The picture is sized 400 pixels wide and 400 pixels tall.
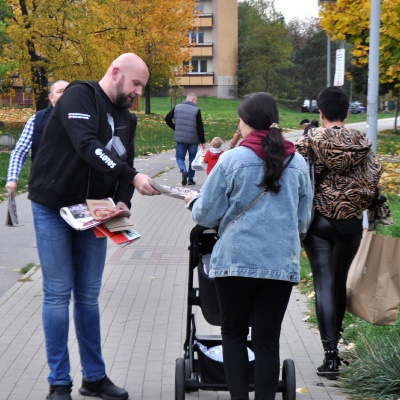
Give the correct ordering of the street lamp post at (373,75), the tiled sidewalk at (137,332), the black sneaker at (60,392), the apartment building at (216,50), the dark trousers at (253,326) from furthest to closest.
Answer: the apartment building at (216,50)
the street lamp post at (373,75)
the tiled sidewalk at (137,332)
the black sneaker at (60,392)
the dark trousers at (253,326)

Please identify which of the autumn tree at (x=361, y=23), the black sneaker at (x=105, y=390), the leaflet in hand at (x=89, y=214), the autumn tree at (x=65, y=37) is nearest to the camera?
the leaflet in hand at (x=89, y=214)

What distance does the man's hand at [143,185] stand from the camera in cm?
439

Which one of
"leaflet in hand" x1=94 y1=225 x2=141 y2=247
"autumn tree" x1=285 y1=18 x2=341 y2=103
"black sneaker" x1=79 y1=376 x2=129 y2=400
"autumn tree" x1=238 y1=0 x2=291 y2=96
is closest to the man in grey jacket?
"black sneaker" x1=79 y1=376 x2=129 y2=400

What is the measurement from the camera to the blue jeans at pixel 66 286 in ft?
15.5

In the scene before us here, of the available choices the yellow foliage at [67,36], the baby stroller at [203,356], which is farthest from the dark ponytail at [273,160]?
the yellow foliage at [67,36]

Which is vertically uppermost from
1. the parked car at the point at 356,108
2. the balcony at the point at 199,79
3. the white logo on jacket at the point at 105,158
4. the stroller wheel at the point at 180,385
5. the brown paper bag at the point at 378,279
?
the white logo on jacket at the point at 105,158

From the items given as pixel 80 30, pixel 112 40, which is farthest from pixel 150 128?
pixel 80 30

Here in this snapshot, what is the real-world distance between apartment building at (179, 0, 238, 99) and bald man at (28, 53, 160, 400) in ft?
257

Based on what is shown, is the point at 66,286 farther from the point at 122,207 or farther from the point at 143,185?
the point at 143,185

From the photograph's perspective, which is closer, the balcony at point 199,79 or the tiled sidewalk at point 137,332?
the tiled sidewalk at point 137,332

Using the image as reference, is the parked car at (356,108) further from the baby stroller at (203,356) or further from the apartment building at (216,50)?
the baby stroller at (203,356)

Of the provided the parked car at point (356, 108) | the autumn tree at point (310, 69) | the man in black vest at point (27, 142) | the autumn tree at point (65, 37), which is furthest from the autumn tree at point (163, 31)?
the man in black vest at point (27, 142)

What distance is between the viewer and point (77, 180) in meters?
4.68

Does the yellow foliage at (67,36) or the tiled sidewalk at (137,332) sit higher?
the yellow foliage at (67,36)
